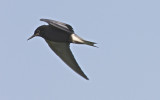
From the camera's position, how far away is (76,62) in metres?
19.0

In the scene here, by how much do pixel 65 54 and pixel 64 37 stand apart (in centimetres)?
155

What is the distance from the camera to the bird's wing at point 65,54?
18875 millimetres

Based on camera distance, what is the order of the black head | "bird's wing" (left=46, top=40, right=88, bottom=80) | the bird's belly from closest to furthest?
1. the bird's belly
2. the black head
3. "bird's wing" (left=46, top=40, right=88, bottom=80)

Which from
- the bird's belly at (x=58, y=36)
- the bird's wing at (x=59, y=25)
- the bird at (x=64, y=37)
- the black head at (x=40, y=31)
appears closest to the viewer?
the bird's wing at (x=59, y=25)

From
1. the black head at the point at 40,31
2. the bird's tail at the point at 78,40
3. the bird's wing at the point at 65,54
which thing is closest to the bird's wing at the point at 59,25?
the bird's tail at the point at 78,40

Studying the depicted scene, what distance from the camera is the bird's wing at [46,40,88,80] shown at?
743 inches

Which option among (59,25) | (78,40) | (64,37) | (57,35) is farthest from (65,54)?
(59,25)

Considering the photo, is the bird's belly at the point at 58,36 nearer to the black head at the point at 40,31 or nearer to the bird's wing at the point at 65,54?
the black head at the point at 40,31

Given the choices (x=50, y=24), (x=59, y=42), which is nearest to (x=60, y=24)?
(x=50, y=24)

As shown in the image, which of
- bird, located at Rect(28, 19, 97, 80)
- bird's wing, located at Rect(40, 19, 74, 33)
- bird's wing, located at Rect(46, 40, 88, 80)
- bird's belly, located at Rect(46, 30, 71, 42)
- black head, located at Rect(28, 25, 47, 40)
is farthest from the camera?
bird's wing, located at Rect(46, 40, 88, 80)

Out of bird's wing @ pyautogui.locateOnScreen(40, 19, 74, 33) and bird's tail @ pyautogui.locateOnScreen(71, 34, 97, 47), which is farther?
bird's tail @ pyautogui.locateOnScreen(71, 34, 97, 47)

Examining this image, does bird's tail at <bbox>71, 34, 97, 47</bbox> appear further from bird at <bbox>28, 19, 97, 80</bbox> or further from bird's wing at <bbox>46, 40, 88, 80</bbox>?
bird's wing at <bbox>46, 40, 88, 80</bbox>

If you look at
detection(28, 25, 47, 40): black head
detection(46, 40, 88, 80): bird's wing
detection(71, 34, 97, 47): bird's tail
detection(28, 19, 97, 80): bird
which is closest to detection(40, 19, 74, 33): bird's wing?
detection(28, 19, 97, 80): bird

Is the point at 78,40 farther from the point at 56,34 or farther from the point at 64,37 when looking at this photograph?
the point at 56,34
